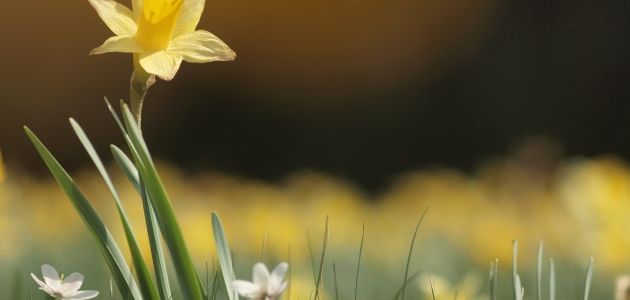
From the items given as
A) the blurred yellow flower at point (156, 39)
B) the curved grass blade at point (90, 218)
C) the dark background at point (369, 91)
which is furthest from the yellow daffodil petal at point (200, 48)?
the dark background at point (369, 91)

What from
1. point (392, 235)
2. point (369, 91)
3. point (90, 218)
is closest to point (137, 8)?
point (90, 218)

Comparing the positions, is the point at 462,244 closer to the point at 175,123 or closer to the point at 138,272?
the point at 138,272

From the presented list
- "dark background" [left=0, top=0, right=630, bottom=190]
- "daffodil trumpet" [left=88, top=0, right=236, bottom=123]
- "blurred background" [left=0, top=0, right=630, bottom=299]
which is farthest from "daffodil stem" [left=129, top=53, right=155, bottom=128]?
"dark background" [left=0, top=0, right=630, bottom=190]

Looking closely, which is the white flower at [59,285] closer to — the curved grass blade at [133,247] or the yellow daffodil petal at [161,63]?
the curved grass blade at [133,247]

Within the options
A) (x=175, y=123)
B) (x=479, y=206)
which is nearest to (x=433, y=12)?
(x=175, y=123)

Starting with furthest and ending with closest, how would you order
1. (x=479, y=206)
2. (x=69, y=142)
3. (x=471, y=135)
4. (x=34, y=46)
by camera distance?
(x=471, y=135)
(x=69, y=142)
(x=34, y=46)
(x=479, y=206)

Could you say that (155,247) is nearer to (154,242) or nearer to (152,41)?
(154,242)

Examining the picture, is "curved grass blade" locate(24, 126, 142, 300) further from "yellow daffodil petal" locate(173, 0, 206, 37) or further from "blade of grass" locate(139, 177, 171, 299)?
"yellow daffodil petal" locate(173, 0, 206, 37)
